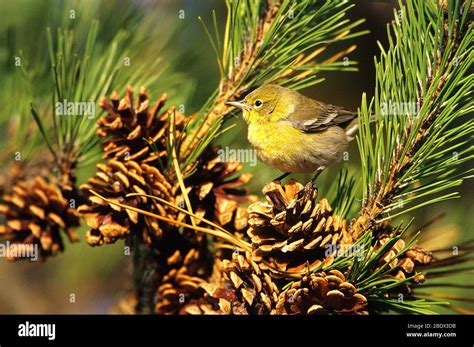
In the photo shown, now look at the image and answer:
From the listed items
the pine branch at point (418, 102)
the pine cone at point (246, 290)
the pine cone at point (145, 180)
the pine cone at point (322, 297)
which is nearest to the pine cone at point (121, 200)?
the pine cone at point (145, 180)

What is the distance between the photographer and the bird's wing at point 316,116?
4.40 ft

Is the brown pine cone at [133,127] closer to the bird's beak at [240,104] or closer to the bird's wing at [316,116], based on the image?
A: the bird's beak at [240,104]

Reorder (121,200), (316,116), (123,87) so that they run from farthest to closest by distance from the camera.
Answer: (316,116) → (123,87) → (121,200)

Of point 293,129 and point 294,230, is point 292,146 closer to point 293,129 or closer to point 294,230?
point 293,129

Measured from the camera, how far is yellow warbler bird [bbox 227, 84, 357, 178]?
49.3 inches

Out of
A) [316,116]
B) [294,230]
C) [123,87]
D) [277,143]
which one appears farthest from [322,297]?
[123,87]

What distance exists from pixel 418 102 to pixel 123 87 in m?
0.60

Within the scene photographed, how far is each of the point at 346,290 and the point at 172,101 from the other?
0.57 metres

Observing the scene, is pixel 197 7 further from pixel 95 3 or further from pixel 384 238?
pixel 384 238

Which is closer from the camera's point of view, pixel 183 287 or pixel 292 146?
pixel 183 287

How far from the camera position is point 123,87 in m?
1.24

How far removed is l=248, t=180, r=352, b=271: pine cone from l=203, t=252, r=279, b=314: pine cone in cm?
3

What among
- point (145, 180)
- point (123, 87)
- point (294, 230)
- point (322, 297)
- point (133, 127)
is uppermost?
point (123, 87)

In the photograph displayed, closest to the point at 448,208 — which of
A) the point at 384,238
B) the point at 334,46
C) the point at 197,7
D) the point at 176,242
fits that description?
the point at 384,238
